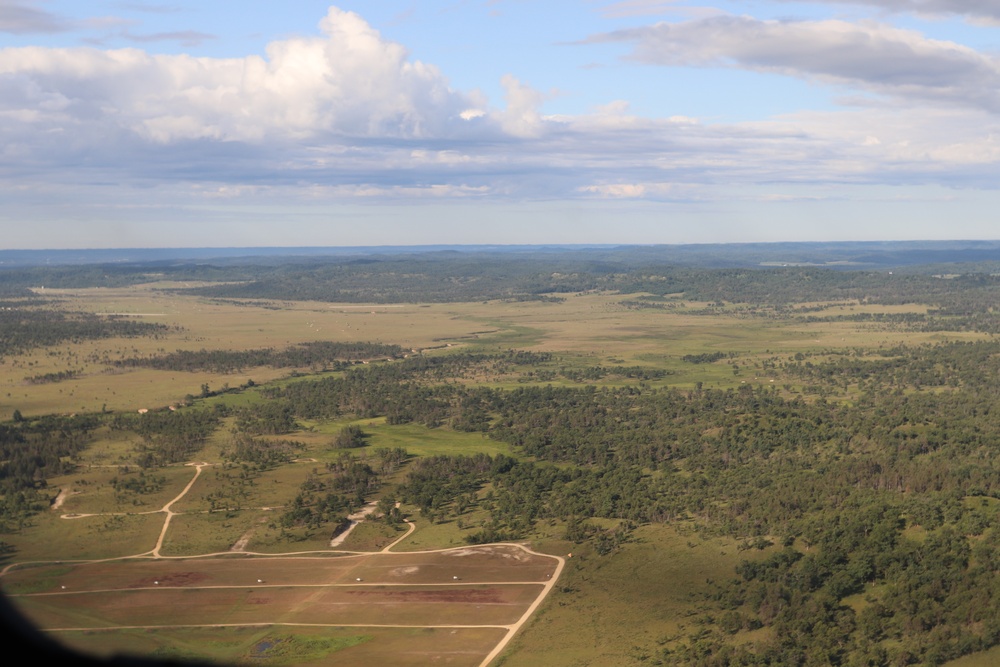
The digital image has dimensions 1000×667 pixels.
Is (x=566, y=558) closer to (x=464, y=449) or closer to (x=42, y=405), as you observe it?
(x=464, y=449)

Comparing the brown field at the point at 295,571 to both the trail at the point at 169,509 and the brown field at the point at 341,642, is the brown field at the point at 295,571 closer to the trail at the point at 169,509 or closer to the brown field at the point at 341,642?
the trail at the point at 169,509

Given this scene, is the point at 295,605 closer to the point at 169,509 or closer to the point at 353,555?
the point at 353,555

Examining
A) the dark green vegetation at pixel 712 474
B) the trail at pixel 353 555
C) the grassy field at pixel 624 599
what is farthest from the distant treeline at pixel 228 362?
the grassy field at pixel 624 599

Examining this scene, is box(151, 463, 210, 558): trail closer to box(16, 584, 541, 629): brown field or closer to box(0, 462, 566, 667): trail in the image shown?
box(0, 462, 566, 667): trail

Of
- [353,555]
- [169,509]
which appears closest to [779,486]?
[353,555]

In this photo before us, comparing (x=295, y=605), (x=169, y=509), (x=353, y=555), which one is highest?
(x=169, y=509)

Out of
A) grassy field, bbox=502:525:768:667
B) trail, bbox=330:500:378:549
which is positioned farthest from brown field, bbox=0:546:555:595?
trail, bbox=330:500:378:549

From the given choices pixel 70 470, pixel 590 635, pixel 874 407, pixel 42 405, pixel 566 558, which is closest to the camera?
pixel 590 635

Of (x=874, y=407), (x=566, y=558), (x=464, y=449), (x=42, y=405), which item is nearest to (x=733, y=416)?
(x=874, y=407)
